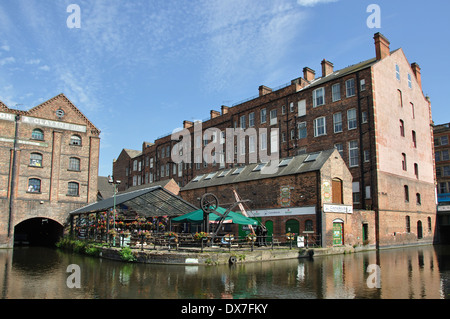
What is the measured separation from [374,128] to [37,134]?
2784 centimetres

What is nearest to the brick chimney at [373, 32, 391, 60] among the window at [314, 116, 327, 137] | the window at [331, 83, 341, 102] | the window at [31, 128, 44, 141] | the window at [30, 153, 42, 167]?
the window at [331, 83, 341, 102]

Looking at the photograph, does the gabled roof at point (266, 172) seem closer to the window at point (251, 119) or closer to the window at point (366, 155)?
the window at point (366, 155)

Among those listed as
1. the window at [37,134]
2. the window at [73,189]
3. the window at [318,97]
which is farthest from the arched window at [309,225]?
Answer: the window at [37,134]

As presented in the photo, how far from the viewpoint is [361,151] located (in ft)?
98.9

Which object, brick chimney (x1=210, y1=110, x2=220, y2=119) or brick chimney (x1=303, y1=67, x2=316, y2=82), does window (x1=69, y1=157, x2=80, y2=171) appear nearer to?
brick chimney (x1=210, y1=110, x2=220, y2=119)

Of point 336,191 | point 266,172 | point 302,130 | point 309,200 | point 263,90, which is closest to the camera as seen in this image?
point 309,200

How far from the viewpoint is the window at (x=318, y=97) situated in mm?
34125

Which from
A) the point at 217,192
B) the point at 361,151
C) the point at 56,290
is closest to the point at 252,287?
the point at 56,290

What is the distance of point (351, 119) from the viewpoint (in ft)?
103

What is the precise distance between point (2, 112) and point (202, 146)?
24.5 m

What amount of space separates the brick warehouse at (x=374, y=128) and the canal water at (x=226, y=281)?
14126mm

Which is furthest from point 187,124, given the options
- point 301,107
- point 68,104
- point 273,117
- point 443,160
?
point 443,160

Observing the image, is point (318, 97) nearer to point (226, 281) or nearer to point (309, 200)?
point (309, 200)
